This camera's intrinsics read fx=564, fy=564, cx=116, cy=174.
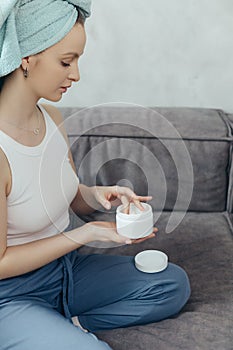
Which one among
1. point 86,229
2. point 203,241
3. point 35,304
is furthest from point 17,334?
point 203,241

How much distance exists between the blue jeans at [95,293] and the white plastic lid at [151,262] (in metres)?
0.01

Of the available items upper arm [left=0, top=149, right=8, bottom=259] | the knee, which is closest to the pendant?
upper arm [left=0, top=149, right=8, bottom=259]

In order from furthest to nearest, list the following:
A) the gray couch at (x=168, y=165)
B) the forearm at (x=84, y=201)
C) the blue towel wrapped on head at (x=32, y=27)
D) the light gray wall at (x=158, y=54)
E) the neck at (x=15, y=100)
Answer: the light gray wall at (x=158, y=54) → the gray couch at (x=168, y=165) → the forearm at (x=84, y=201) → the neck at (x=15, y=100) → the blue towel wrapped on head at (x=32, y=27)

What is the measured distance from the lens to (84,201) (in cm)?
141

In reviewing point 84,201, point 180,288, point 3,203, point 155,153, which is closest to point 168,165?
point 155,153

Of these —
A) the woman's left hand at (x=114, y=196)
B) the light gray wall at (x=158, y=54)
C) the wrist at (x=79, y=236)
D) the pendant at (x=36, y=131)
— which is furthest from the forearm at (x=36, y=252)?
the light gray wall at (x=158, y=54)

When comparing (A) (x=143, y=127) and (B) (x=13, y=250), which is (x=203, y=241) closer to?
(A) (x=143, y=127)

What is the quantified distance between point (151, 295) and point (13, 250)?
342 millimetres

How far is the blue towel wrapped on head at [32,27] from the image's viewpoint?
1.05 m

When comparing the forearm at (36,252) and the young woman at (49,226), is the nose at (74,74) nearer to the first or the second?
the young woman at (49,226)

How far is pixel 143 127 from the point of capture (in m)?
1.71

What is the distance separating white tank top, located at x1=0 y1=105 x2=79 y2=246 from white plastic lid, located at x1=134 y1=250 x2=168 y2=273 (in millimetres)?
205

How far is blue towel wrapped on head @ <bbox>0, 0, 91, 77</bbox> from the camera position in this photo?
3.44ft

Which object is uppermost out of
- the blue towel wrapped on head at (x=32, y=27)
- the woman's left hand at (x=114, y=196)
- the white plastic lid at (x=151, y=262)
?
the blue towel wrapped on head at (x=32, y=27)
